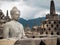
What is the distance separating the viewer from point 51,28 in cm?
3284

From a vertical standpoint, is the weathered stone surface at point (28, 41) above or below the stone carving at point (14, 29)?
below

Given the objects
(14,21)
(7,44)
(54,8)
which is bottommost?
(7,44)

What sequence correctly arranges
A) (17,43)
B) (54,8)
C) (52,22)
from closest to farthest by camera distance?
(17,43)
(52,22)
(54,8)

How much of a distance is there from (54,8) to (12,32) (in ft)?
133

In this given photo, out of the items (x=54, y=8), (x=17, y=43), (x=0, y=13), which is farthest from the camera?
(x=54, y=8)

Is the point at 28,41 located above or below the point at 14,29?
below

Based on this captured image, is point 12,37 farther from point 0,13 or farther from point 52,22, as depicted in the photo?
point 52,22

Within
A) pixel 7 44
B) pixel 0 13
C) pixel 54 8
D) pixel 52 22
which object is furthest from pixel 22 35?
pixel 54 8

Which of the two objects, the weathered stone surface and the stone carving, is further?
the stone carving

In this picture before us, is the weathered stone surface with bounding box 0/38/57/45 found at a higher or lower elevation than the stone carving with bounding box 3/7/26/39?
lower

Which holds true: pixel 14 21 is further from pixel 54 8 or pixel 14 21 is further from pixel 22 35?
pixel 54 8

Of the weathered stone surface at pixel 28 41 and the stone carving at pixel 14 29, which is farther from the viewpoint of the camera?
the stone carving at pixel 14 29

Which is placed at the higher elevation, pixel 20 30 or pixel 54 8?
pixel 54 8

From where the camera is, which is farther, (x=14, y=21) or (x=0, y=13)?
(x=0, y=13)
